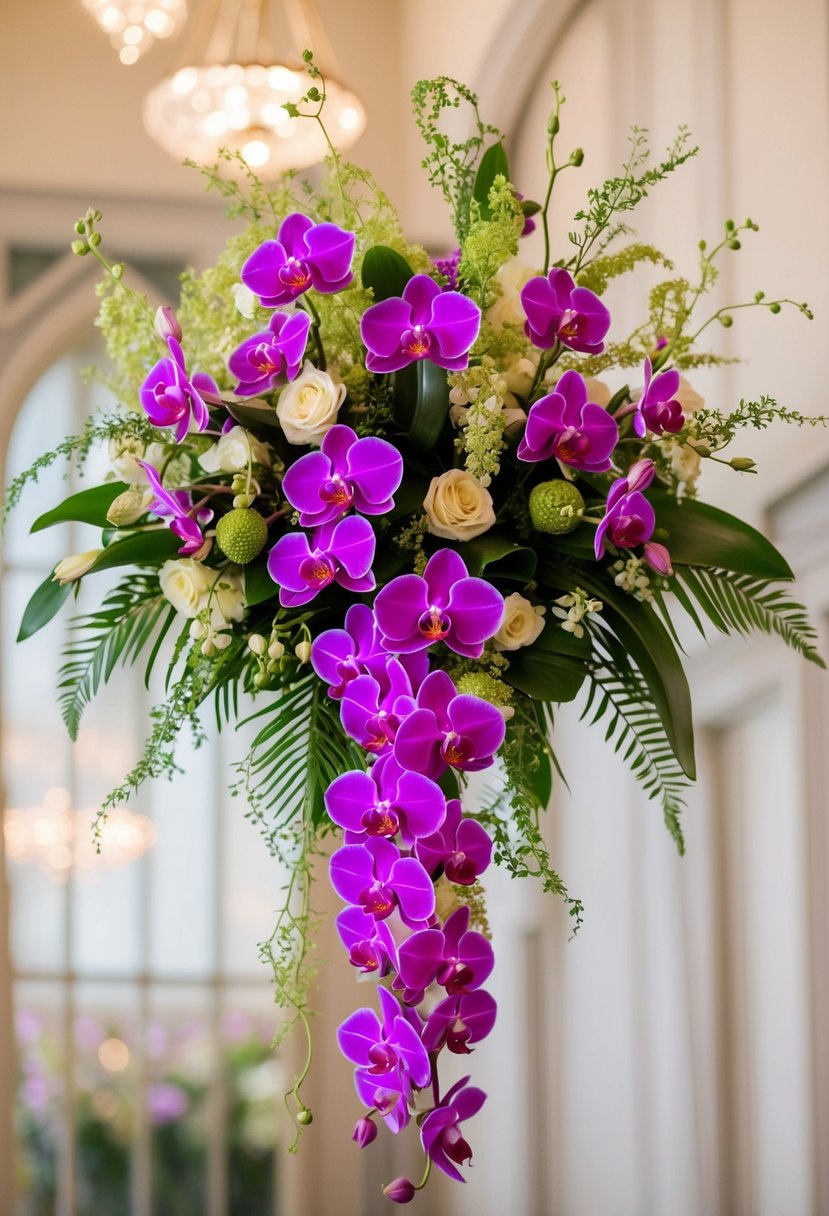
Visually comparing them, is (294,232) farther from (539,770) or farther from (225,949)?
(225,949)

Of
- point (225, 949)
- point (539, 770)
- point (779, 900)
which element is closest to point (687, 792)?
point (779, 900)

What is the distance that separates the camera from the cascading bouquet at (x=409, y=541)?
A: 949 mm

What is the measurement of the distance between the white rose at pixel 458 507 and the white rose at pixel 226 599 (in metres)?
0.17

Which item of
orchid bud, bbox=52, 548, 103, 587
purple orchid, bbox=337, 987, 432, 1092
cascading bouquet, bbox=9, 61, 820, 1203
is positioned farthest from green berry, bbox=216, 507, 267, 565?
purple orchid, bbox=337, 987, 432, 1092

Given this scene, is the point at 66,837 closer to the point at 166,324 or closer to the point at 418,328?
the point at 166,324

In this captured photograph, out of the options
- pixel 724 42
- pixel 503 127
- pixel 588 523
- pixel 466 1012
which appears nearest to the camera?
pixel 466 1012

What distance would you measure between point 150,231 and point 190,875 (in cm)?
137

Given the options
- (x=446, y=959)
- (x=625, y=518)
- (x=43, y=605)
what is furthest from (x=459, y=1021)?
(x=43, y=605)

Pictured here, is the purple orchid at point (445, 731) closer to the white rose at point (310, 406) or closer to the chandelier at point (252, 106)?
the white rose at point (310, 406)

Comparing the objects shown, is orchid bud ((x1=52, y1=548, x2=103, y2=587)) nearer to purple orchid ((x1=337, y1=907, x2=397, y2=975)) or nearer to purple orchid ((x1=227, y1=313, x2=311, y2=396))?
purple orchid ((x1=227, y1=313, x2=311, y2=396))

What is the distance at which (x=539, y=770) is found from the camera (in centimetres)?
122

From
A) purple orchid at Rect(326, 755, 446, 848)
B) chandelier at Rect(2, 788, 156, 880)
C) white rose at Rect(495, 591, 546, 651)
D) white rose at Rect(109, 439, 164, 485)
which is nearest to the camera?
purple orchid at Rect(326, 755, 446, 848)

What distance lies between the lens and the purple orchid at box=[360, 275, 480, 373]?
976 millimetres

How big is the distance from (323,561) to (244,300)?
0.84 ft
